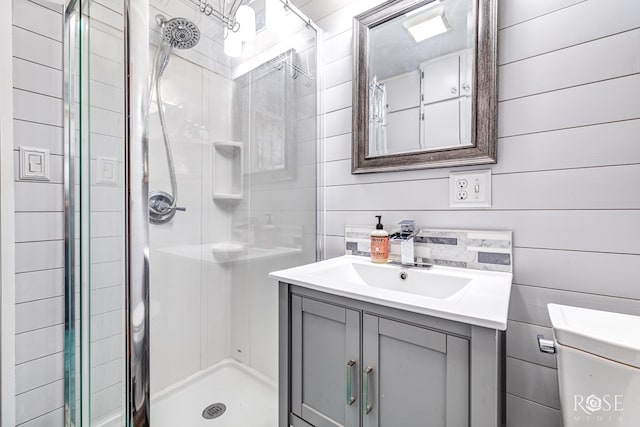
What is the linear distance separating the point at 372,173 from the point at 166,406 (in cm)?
126

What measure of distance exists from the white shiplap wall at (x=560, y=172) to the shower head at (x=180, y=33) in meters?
1.13

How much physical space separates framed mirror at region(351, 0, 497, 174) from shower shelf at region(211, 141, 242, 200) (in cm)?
53

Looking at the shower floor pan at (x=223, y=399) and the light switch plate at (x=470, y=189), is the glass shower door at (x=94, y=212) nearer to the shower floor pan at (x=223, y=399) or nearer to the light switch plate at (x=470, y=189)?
the shower floor pan at (x=223, y=399)

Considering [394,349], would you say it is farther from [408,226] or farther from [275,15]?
[275,15]

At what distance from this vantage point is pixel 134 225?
0.52 metres

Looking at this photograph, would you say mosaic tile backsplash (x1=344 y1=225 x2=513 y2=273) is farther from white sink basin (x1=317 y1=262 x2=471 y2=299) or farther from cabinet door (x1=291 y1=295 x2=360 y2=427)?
cabinet door (x1=291 y1=295 x2=360 y2=427)

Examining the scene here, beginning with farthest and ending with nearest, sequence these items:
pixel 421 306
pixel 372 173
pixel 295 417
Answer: pixel 372 173 → pixel 295 417 → pixel 421 306

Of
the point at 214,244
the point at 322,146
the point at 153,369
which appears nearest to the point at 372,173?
the point at 322,146

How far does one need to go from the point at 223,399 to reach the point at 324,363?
670mm

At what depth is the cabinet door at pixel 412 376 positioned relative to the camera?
598mm

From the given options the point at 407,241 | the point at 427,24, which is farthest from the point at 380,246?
the point at 427,24

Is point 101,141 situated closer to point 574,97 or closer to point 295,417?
point 295,417

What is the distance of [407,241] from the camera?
3.36 feet

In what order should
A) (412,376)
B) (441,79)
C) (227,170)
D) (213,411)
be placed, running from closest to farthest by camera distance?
(412,376) → (441,79) → (213,411) → (227,170)
